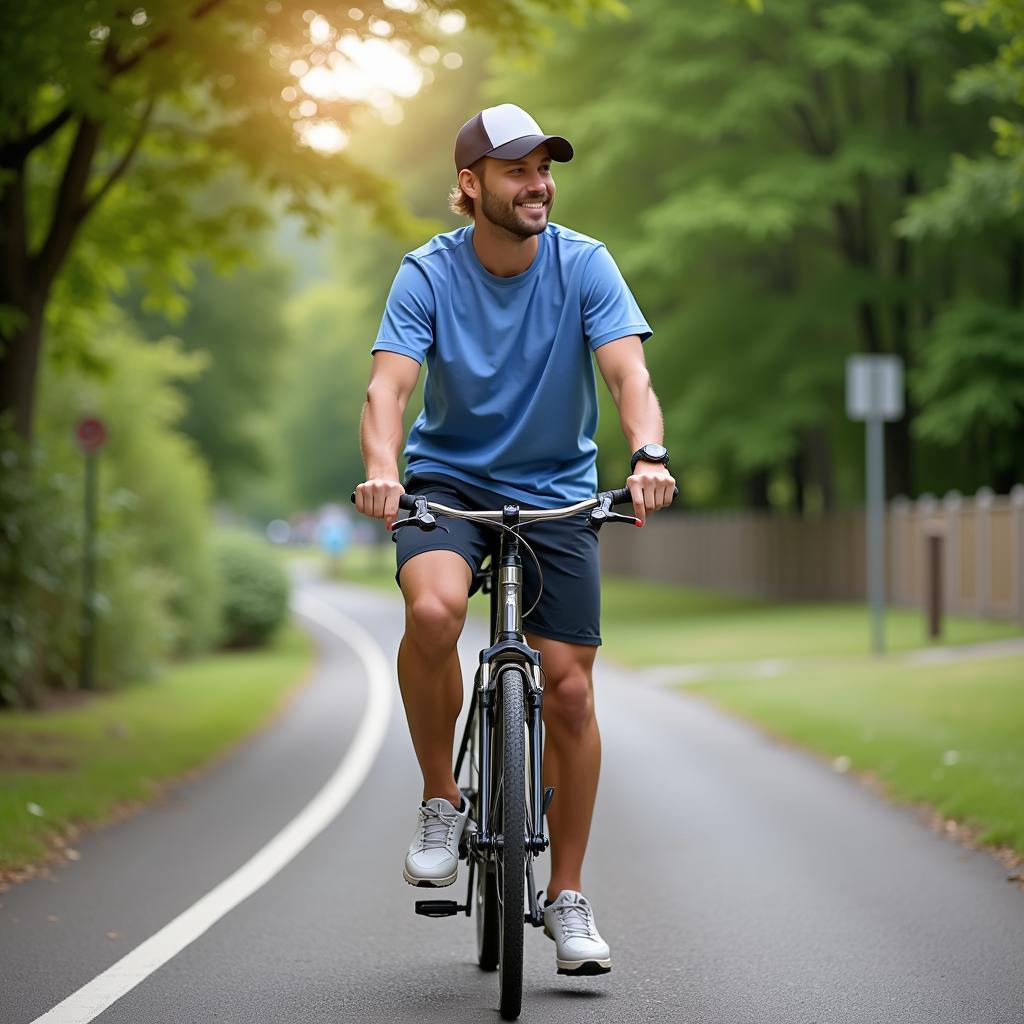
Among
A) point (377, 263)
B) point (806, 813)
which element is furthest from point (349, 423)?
point (806, 813)

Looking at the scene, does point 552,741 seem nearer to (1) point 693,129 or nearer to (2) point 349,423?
(1) point 693,129

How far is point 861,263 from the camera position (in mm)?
29000

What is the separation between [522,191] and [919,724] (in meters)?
8.12

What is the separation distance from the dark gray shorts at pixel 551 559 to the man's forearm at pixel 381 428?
245 mm

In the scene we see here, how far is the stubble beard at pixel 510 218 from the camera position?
177 inches

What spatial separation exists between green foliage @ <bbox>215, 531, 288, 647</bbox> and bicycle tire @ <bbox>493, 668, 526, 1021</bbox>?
21.5 meters

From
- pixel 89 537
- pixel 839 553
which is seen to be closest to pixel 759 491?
pixel 839 553

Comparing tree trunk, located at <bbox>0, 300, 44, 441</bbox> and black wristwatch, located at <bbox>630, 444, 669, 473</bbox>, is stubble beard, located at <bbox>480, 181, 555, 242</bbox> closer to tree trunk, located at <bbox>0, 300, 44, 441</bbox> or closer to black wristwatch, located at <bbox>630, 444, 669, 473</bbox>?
black wristwatch, located at <bbox>630, 444, 669, 473</bbox>

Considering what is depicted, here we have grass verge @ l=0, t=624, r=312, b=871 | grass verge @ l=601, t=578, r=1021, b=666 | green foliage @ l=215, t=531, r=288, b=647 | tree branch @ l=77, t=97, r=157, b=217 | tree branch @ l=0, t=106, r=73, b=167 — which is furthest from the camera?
green foliage @ l=215, t=531, r=288, b=647

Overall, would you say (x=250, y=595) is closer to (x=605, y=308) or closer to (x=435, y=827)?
(x=435, y=827)

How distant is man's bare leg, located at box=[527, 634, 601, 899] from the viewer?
463 centimetres

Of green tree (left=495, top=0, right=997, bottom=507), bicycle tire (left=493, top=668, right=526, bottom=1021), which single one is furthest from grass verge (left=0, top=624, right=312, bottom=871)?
green tree (left=495, top=0, right=997, bottom=507)

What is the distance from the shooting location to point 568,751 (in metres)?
4.72

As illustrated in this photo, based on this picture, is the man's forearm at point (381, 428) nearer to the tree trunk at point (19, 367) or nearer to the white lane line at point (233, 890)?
the white lane line at point (233, 890)
